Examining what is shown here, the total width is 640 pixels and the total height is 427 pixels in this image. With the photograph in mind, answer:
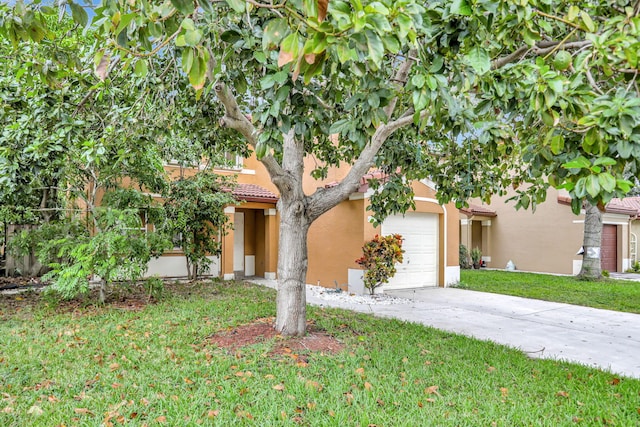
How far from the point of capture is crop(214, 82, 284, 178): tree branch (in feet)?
17.3

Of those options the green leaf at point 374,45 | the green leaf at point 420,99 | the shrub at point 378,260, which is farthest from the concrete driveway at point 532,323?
the green leaf at point 374,45

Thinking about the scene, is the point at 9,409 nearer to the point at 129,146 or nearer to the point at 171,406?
the point at 171,406

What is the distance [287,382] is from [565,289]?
11.8 meters

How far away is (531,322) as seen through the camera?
328 inches

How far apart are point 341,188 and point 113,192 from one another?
6.25 meters

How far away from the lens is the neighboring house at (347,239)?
469 inches

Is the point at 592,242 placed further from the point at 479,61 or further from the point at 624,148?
the point at 479,61

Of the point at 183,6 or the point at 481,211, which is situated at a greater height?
the point at 183,6

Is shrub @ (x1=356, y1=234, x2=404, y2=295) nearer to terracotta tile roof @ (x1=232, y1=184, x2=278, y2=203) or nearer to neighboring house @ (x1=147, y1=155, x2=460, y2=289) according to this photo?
neighboring house @ (x1=147, y1=155, x2=460, y2=289)

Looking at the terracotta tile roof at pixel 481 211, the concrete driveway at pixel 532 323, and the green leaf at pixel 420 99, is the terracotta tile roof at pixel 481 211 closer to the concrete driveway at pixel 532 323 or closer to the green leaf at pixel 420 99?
the concrete driveway at pixel 532 323

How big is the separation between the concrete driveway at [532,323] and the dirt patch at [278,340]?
2684mm

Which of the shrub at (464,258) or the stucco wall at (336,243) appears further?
the shrub at (464,258)

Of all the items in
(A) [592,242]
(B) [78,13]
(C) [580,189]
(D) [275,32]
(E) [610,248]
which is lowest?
(E) [610,248]

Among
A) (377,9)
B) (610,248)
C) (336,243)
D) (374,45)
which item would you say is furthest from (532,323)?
(610,248)
